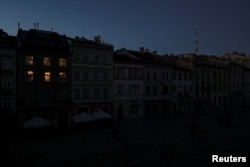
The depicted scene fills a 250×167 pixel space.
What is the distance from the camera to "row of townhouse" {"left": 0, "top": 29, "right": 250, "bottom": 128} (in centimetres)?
3750

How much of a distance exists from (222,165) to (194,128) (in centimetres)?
1681

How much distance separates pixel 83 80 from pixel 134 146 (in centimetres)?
1753

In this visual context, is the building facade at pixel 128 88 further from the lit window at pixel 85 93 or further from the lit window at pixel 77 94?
the lit window at pixel 77 94

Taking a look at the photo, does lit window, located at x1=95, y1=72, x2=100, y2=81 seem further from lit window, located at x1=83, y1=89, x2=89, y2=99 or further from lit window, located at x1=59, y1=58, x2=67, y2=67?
lit window, located at x1=59, y1=58, x2=67, y2=67

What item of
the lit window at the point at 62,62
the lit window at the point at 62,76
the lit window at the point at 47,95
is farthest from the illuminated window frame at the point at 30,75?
the lit window at the point at 62,62

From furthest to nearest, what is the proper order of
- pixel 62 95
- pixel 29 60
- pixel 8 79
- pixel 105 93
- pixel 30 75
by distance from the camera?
pixel 105 93 < pixel 62 95 < pixel 30 75 < pixel 29 60 < pixel 8 79

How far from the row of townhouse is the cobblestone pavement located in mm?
6445

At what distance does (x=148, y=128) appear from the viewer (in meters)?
40.6

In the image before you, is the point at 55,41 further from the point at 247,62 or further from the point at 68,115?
the point at 247,62

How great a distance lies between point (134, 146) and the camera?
29.1 meters

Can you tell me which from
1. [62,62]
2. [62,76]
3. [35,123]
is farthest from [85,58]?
[35,123]

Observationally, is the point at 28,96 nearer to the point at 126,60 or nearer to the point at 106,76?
the point at 106,76

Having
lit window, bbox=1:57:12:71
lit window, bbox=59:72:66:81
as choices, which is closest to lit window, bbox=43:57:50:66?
lit window, bbox=59:72:66:81

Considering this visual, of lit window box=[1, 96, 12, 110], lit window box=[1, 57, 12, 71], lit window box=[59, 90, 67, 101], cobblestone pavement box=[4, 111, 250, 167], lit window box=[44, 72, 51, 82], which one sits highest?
lit window box=[1, 57, 12, 71]
